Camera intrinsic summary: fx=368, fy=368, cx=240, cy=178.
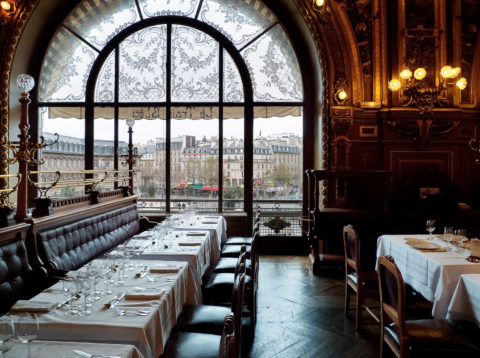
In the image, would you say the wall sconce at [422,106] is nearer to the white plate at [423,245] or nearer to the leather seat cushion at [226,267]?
the white plate at [423,245]

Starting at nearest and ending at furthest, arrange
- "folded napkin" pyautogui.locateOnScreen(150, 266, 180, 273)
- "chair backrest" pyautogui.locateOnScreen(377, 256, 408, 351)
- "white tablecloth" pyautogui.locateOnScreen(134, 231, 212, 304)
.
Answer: "chair backrest" pyautogui.locateOnScreen(377, 256, 408, 351)
"folded napkin" pyautogui.locateOnScreen(150, 266, 180, 273)
"white tablecloth" pyautogui.locateOnScreen(134, 231, 212, 304)

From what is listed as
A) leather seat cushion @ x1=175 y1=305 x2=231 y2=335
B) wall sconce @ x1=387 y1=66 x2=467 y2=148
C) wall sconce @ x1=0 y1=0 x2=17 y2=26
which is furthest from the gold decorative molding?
wall sconce @ x1=387 y1=66 x2=467 y2=148

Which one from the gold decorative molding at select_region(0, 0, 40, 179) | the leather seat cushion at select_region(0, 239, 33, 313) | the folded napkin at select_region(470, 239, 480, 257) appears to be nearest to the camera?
the leather seat cushion at select_region(0, 239, 33, 313)

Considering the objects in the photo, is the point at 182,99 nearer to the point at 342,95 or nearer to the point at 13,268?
the point at 342,95

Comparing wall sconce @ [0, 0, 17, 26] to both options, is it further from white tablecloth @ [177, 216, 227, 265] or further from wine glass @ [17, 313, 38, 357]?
wine glass @ [17, 313, 38, 357]

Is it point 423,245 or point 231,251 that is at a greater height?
point 423,245

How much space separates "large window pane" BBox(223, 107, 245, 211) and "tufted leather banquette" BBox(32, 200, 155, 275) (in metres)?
2.19

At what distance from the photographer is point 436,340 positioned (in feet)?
7.67

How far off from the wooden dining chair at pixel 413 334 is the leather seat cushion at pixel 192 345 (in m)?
1.19

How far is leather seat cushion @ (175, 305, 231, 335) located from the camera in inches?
97.0

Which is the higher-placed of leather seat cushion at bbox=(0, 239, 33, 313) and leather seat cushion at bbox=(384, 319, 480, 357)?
leather seat cushion at bbox=(0, 239, 33, 313)

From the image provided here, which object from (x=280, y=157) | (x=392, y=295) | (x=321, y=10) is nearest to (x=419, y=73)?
(x=321, y=10)

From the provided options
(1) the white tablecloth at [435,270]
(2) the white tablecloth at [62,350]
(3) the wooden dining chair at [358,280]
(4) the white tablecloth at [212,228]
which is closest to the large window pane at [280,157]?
(4) the white tablecloth at [212,228]

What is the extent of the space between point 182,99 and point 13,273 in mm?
4930
